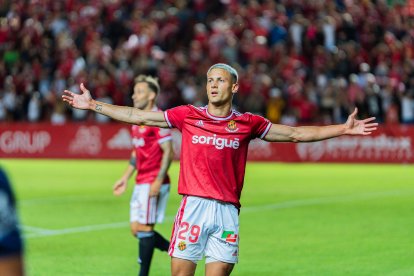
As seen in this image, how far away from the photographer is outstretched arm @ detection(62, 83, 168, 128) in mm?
7492

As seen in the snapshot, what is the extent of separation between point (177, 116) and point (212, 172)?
0.56 metres

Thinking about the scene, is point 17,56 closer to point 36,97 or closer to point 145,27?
point 36,97

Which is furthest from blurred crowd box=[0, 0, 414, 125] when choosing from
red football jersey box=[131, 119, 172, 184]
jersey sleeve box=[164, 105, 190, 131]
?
jersey sleeve box=[164, 105, 190, 131]

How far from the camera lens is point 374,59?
30.3m

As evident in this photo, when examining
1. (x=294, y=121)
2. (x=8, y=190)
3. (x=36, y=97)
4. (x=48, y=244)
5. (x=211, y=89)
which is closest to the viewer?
(x=8, y=190)

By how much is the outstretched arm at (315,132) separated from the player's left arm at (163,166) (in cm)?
256

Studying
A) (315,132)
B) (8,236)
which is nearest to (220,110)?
(315,132)

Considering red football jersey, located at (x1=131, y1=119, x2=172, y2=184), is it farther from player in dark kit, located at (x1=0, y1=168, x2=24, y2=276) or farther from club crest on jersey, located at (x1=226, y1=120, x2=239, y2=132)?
player in dark kit, located at (x1=0, y1=168, x2=24, y2=276)

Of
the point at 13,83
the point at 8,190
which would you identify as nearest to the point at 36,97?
the point at 13,83

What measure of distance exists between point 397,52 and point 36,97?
11.6 meters

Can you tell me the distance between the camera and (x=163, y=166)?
994 cm

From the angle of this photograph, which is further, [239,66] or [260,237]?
[239,66]

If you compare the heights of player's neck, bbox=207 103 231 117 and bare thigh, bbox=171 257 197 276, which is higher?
player's neck, bbox=207 103 231 117

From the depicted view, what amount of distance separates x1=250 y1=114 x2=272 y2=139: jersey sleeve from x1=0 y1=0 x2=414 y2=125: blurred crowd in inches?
848
